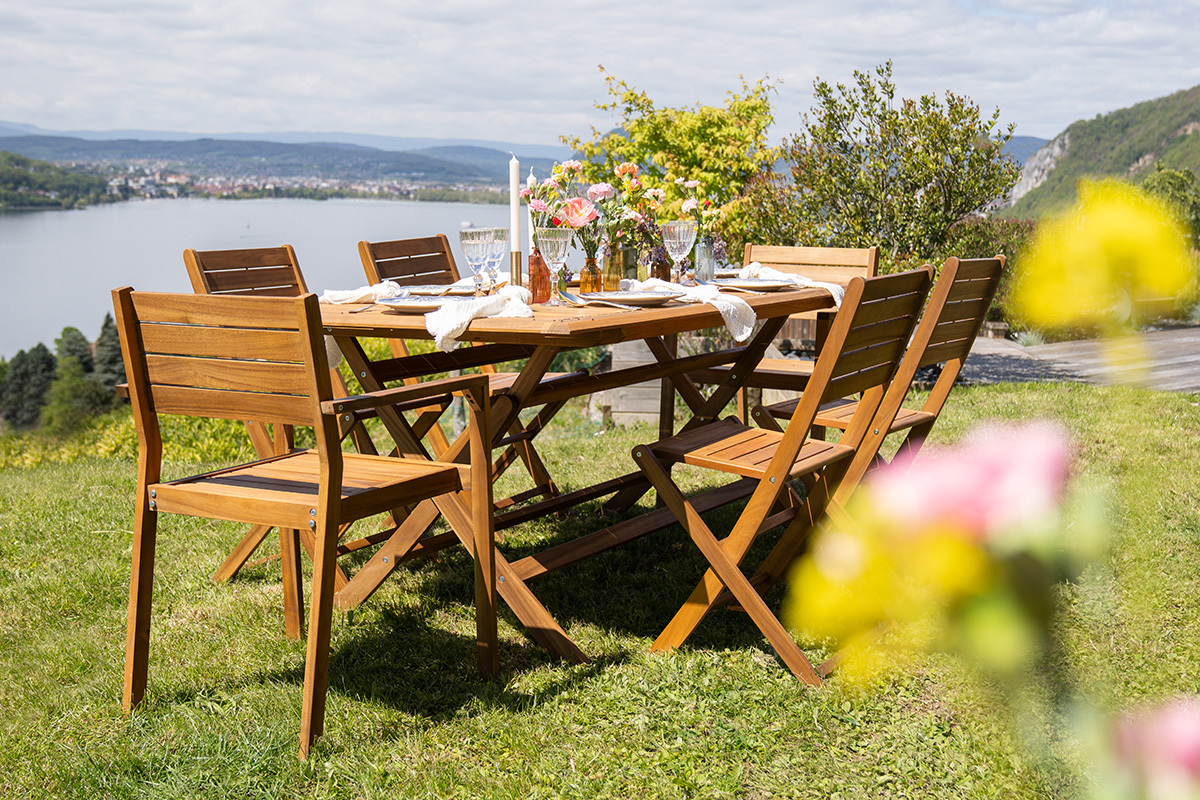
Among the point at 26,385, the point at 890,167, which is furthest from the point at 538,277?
the point at 26,385

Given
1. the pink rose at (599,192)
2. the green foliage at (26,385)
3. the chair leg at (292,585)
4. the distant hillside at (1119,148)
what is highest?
the distant hillside at (1119,148)

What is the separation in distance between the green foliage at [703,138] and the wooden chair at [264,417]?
30.2 ft

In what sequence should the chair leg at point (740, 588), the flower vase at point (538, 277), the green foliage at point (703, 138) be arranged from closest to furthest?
the chair leg at point (740, 588)
the flower vase at point (538, 277)
the green foliage at point (703, 138)

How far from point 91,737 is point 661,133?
419 inches

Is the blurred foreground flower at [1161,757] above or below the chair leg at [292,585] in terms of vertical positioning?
above

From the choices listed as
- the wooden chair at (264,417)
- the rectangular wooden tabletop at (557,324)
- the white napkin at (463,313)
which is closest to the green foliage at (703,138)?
the rectangular wooden tabletop at (557,324)

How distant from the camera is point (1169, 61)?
2.57 ft

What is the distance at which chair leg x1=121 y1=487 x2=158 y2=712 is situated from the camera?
2.46m

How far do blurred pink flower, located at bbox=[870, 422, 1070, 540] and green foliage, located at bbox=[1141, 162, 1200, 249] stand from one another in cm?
21

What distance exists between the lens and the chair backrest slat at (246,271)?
351 centimetres

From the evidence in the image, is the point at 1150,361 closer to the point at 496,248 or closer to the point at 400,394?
the point at 400,394

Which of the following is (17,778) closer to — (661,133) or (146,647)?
(146,647)

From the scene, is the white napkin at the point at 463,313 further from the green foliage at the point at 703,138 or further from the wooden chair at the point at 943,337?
the green foliage at the point at 703,138

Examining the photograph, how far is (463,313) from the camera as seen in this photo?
2623 millimetres
